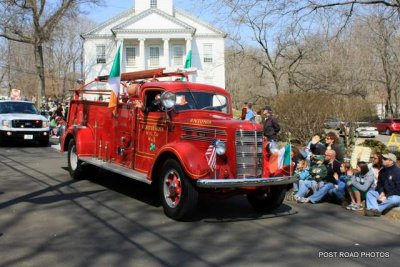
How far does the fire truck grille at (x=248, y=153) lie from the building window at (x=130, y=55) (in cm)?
5116

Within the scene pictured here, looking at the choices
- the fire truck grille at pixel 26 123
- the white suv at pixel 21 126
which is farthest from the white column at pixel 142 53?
the fire truck grille at pixel 26 123

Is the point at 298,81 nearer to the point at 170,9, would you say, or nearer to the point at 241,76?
the point at 170,9

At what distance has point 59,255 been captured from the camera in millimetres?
5605

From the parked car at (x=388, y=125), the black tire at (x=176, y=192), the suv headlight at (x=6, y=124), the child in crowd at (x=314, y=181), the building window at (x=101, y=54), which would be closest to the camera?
the black tire at (x=176, y=192)

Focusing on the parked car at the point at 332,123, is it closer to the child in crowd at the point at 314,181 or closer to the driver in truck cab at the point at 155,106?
the child in crowd at the point at 314,181

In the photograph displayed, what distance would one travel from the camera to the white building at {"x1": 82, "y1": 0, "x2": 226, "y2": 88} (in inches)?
2219

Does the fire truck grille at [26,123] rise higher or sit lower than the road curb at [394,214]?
higher

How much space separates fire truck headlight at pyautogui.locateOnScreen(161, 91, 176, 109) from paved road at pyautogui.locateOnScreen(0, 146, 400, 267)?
1.77 m

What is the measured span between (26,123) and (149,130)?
11152 mm

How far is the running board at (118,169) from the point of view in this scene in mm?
8273

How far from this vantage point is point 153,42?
58.2 metres

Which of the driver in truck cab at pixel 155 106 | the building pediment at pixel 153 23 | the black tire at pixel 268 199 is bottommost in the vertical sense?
the black tire at pixel 268 199

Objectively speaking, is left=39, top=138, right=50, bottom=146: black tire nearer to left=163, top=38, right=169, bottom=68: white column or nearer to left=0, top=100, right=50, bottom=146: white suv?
left=0, top=100, right=50, bottom=146: white suv

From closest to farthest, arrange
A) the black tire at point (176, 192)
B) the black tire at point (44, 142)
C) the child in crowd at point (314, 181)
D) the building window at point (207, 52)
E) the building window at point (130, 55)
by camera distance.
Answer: the black tire at point (176, 192)
the child in crowd at point (314, 181)
the black tire at point (44, 142)
the building window at point (130, 55)
the building window at point (207, 52)
